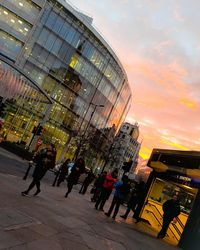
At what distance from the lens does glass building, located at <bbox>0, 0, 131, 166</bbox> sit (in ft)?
167

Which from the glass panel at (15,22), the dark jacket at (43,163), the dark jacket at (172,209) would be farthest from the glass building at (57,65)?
the dark jacket at (43,163)

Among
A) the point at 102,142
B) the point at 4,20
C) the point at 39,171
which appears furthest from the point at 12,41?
the point at 39,171

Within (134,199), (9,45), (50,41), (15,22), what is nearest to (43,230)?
(134,199)

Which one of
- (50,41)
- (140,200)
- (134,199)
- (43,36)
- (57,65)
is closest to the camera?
(134,199)

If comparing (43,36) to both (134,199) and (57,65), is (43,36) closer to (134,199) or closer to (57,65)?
(57,65)

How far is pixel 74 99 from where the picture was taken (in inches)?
2304

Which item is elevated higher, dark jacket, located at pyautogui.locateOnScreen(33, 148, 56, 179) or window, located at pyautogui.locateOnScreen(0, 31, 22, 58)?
window, located at pyautogui.locateOnScreen(0, 31, 22, 58)

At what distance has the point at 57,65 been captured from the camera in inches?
2162

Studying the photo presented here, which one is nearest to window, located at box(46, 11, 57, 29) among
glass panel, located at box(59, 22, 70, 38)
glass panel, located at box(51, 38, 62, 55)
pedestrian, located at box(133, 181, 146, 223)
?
glass panel, located at box(59, 22, 70, 38)

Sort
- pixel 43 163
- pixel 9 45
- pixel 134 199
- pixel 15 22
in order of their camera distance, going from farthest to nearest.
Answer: pixel 15 22
pixel 9 45
pixel 134 199
pixel 43 163

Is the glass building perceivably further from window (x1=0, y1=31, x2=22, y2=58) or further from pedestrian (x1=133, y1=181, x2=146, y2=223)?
pedestrian (x1=133, y1=181, x2=146, y2=223)

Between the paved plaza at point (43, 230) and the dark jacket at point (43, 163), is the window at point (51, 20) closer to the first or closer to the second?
the dark jacket at point (43, 163)

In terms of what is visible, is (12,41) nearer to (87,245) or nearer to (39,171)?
(39,171)

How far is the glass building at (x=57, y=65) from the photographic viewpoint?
5091cm
